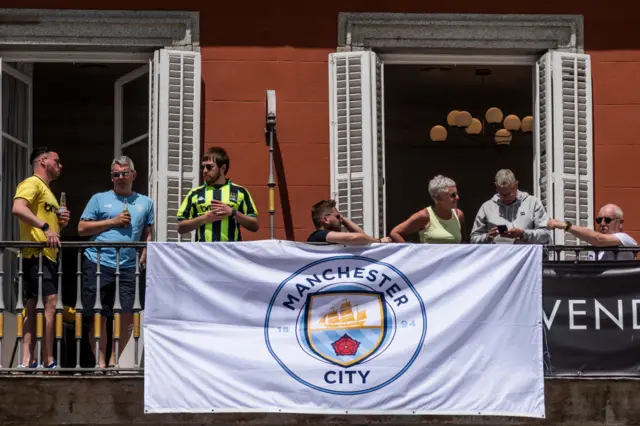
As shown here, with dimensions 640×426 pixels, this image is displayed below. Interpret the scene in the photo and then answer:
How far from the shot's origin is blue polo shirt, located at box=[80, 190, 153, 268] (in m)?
12.3

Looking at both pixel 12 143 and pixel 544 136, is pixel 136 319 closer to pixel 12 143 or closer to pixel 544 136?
pixel 12 143

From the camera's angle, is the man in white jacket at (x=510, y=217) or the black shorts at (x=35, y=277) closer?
the black shorts at (x=35, y=277)

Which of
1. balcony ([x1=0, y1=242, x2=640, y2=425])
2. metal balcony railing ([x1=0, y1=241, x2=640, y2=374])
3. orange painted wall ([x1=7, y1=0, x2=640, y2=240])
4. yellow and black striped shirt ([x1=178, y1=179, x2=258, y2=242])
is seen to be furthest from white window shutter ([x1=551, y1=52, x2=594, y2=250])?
yellow and black striped shirt ([x1=178, y1=179, x2=258, y2=242])

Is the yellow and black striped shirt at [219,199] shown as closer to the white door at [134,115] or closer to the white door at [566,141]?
the white door at [134,115]

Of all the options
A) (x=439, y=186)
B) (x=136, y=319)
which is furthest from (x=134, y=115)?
(x=439, y=186)

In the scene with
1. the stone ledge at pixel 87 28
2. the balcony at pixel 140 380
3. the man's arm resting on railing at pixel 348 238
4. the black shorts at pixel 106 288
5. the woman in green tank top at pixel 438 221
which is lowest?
the balcony at pixel 140 380

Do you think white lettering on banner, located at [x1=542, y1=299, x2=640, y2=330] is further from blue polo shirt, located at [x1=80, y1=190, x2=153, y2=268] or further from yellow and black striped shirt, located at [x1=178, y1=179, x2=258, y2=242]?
blue polo shirt, located at [x1=80, y1=190, x2=153, y2=268]

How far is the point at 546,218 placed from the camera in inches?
494

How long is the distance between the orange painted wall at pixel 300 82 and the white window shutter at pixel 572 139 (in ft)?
0.52

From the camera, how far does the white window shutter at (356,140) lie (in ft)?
44.6

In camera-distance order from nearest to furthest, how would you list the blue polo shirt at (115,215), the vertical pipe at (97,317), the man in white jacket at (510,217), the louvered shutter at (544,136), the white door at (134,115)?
the vertical pipe at (97,317) < the blue polo shirt at (115,215) < the man in white jacket at (510,217) < the louvered shutter at (544,136) < the white door at (134,115)

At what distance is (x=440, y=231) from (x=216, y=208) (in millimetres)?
1801

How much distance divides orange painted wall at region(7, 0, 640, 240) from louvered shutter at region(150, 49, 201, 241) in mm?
213

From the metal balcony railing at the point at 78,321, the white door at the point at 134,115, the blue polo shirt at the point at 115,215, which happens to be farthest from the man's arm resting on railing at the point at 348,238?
the white door at the point at 134,115
